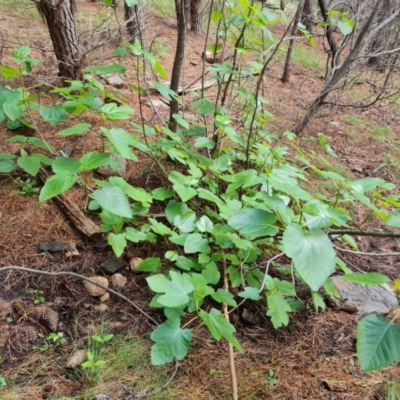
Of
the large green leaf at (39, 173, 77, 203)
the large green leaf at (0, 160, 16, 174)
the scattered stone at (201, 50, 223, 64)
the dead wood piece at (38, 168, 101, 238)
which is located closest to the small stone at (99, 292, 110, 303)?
the dead wood piece at (38, 168, 101, 238)

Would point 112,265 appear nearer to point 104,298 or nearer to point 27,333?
point 104,298

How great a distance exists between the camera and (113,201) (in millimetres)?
1326

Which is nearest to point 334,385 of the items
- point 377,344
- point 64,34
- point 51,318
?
point 377,344

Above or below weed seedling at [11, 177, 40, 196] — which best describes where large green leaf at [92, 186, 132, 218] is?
above

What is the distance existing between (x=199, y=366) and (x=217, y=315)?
0.40 m

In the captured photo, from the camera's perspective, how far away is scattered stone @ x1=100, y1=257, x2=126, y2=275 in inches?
68.9

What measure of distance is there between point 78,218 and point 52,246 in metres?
0.22

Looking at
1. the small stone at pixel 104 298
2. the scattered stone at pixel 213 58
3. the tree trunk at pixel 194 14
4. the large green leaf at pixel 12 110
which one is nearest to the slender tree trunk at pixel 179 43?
the scattered stone at pixel 213 58

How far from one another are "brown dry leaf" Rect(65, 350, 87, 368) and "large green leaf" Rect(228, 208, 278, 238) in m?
0.84

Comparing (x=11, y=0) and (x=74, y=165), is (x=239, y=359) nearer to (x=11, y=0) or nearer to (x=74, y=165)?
(x=74, y=165)

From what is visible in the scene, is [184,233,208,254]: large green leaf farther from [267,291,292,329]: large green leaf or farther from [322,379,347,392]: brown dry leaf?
[322,379,347,392]: brown dry leaf

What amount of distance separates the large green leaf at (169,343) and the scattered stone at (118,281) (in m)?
0.59

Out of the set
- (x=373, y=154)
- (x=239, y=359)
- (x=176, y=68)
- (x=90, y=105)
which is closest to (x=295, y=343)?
(x=239, y=359)

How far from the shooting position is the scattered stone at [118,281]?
1.68 m
